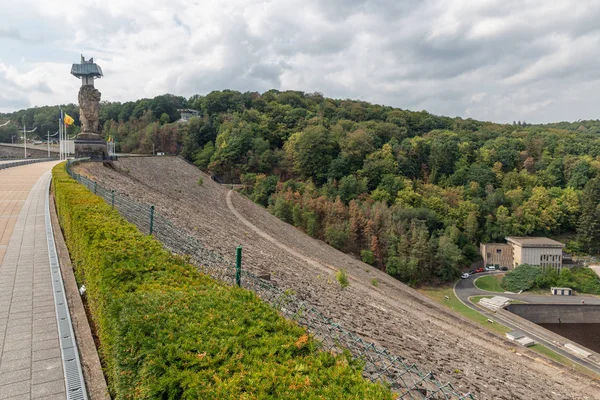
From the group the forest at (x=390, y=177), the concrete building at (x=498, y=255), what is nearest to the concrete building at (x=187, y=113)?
the forest at (x=390, y=177)

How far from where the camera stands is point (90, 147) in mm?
21891

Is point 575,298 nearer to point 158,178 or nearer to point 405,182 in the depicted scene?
point 405,182

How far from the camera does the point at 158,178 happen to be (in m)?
25.1

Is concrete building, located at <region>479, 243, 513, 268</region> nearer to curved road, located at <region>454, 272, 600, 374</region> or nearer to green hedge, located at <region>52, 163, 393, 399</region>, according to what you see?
curved road, located at <region>454, 272, 600, 374</region>

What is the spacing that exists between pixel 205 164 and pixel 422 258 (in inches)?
1163

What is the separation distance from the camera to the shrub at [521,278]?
31.1 metres

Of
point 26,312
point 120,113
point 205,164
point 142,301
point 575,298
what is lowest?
point 575,298

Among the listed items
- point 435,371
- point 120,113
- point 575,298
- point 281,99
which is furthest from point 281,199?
point 120,113

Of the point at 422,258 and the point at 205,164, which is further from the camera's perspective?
the point at 205,164

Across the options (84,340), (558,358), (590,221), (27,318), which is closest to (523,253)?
(590,221)

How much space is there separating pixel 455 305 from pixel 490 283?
914 cm

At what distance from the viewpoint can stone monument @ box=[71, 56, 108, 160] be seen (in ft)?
70.4

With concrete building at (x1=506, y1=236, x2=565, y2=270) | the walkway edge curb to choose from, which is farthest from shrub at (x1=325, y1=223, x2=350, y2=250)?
the walkway edge curb

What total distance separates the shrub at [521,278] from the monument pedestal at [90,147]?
115 ft
